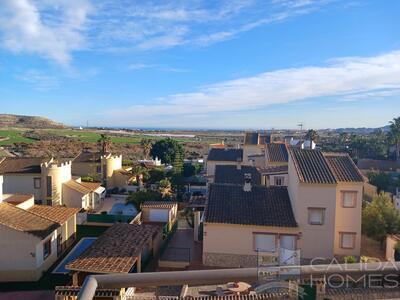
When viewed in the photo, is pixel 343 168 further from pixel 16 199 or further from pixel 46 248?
pixel 16 199

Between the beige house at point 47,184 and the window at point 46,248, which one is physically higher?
the beige house at point 47,184

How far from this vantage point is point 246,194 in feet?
77.6

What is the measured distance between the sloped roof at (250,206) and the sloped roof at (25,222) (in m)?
9.71

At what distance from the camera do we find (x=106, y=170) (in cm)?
4681

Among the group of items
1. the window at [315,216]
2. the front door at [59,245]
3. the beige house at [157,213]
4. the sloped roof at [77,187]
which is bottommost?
the front door at [59,245]

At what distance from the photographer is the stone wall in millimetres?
21156

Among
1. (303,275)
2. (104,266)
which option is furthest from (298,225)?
(303,275)

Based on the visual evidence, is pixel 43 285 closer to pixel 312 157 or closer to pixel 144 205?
pixel 144 205

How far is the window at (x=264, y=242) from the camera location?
68.8 feet

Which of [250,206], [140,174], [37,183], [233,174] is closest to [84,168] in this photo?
[140,174]

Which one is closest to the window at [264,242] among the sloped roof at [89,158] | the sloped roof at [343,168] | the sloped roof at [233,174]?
the sloped roof at [343,168]

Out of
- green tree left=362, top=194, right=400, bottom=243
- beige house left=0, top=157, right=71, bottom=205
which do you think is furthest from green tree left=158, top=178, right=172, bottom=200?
green tree left=362, top=194, right=400, bottom=243

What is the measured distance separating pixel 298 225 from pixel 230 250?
14.1 feet

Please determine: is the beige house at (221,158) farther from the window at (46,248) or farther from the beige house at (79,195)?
the window at (46,248)
